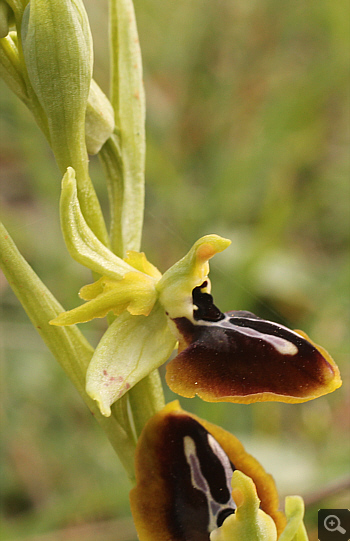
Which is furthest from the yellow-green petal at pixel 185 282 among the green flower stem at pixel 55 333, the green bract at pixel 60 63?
the green bract at pixel 60 63

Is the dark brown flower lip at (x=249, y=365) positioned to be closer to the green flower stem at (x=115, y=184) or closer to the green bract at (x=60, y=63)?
the green flower stem at (x=115, y=184)

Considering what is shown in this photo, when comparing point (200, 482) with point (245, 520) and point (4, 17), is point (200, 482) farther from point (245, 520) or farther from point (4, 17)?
point (4, 17)

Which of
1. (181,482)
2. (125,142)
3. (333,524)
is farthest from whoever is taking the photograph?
(333,524)

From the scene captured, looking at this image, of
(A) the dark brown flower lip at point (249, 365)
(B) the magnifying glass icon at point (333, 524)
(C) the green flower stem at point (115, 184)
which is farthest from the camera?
(B) the magnifying glass icon at point (333, 524)

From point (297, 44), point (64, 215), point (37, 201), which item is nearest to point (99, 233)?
point (64, 215)

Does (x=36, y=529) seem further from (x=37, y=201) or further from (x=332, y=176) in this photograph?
(x=332, y=176)

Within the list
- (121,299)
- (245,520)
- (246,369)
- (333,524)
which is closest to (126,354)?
(121,299)
